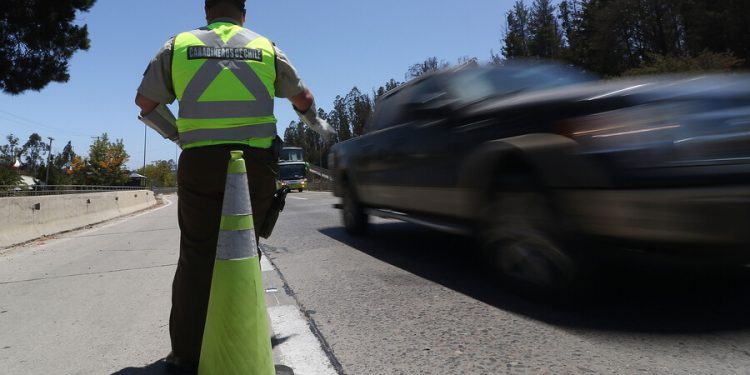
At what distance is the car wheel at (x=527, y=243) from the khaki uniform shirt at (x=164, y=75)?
170 cm

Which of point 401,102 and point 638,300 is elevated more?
point 401,102

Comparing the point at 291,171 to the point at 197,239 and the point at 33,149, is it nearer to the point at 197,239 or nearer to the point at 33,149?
the point at 197,239

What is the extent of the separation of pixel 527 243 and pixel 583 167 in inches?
27.8

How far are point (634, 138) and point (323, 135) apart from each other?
1.73m

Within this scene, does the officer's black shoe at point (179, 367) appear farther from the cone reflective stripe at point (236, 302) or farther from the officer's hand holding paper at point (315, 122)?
the officer's hand holding paper at point (315, 122)

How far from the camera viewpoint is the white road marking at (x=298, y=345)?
2.36 m

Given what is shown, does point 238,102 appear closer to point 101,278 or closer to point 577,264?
point 577,264

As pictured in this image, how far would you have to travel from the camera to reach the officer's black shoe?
2.29m

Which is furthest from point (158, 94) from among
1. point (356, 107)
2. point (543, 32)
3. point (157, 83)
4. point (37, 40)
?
point (356, 107)

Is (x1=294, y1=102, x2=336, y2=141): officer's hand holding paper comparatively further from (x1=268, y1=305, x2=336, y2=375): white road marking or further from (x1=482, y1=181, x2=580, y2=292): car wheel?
(x1=482, y1=181, x2=580, y2=292): car wheel

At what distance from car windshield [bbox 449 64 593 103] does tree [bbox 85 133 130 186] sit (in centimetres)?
7237

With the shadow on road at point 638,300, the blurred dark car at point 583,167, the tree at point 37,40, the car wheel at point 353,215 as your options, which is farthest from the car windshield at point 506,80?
the tree at point 37,40

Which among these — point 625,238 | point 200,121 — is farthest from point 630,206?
point 200,121

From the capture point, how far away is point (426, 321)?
293 cm
